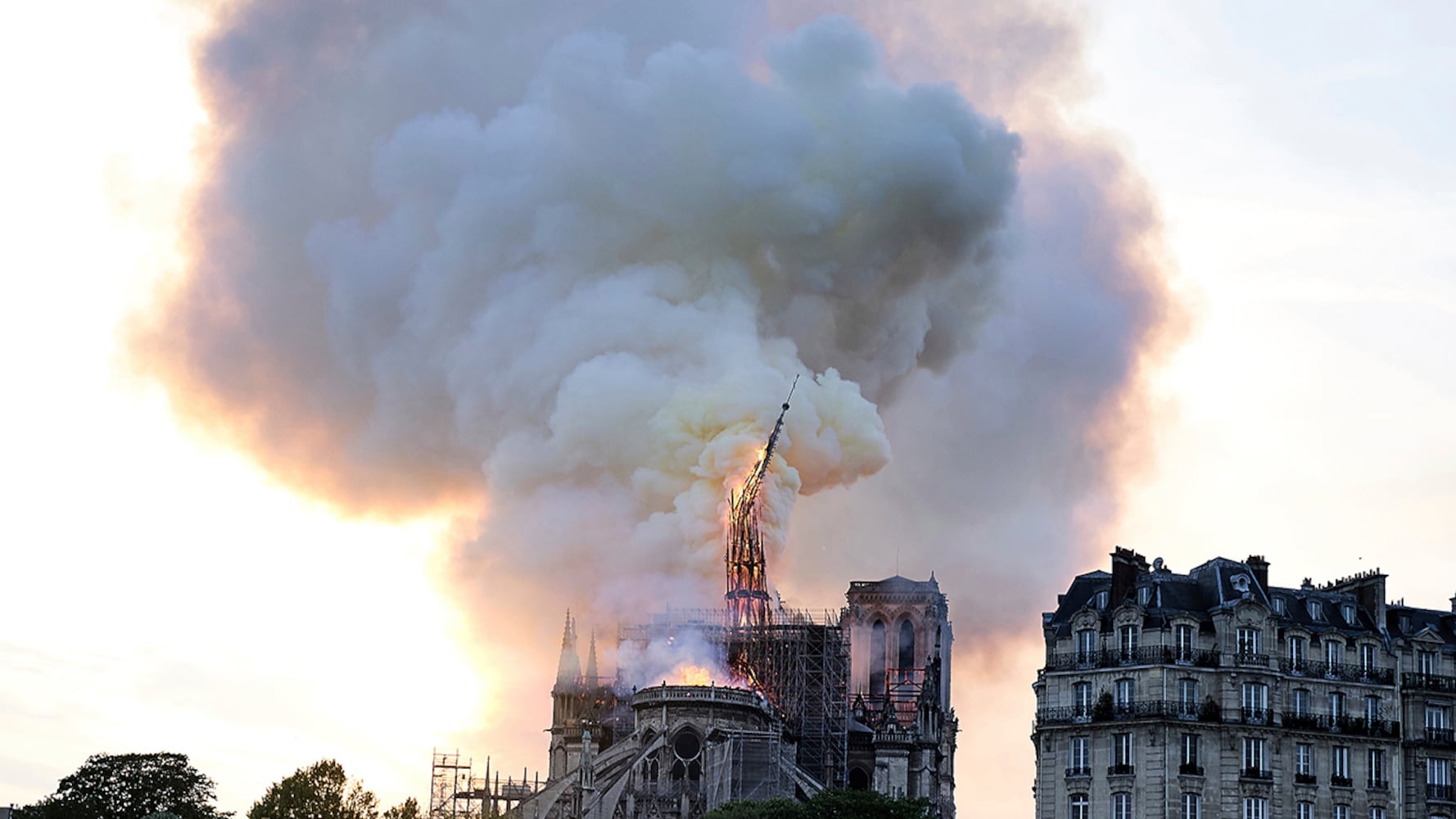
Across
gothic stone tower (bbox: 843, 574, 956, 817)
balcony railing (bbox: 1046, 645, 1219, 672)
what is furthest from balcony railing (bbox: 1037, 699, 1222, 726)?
gothic stone tower (bbox: 843, 574, 956, 817)

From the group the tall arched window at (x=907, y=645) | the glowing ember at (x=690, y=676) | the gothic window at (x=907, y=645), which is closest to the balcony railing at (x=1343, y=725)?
the glowing ember at (x=690, y=676)

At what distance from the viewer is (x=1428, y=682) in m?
81.7

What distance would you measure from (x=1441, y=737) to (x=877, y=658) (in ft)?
247

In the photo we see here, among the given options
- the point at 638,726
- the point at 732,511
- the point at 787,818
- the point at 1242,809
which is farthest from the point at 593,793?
the point at 1242,809

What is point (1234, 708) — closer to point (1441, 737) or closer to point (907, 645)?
point (1441, 737)

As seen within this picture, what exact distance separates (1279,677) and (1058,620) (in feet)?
30.1

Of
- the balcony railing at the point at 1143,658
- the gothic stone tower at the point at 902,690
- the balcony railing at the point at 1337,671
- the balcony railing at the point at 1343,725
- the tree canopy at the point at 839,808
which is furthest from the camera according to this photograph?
the gothic stone tower at the point at 902,690

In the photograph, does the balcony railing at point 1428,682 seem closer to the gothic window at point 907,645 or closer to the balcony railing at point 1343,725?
the balcony railing at point 1343,725

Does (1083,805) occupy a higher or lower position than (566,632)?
lower

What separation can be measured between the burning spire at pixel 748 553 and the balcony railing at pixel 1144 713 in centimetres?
4670

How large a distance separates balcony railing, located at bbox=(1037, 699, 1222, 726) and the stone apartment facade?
0.07 meters

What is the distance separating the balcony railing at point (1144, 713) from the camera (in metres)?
78.6

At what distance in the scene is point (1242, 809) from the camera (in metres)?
77.6

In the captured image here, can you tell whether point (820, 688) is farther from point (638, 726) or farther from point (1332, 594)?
point (1332, 594)
